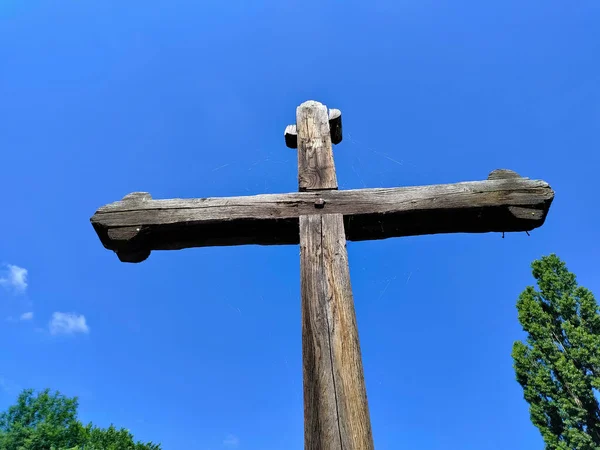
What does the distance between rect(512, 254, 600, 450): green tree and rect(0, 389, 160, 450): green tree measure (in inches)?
766

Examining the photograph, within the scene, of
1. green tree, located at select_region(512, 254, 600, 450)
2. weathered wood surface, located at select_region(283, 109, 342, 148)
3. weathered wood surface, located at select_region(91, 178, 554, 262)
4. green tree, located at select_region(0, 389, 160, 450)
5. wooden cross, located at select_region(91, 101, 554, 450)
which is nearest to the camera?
wooden cross, located at select_region(91, 101, 554, 450)

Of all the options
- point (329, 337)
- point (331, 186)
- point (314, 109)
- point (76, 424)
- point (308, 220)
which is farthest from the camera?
point (76, 424)

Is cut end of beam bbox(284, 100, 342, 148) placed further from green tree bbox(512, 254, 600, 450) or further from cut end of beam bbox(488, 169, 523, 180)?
green tree bbox(512, 254, 600, 450)

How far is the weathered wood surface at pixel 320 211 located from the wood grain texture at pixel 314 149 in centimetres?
13

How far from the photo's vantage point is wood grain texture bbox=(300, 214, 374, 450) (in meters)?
1.52

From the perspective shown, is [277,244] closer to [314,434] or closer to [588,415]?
[314,434]

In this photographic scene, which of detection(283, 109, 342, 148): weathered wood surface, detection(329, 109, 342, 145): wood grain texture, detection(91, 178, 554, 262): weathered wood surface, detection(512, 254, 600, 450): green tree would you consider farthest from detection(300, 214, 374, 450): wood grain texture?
detection(512, 254, 600, 450): green tree

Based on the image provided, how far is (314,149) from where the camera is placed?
2623mm

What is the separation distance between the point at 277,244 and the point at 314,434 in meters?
1.19

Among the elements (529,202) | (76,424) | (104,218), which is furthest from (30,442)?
(529,202)

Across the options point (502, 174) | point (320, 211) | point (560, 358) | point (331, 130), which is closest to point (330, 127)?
point (331, 130)

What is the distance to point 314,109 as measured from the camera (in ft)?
9.53

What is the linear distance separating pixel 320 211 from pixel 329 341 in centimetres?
80

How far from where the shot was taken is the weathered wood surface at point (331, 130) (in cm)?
289
